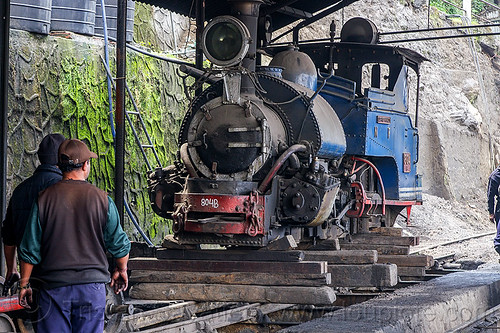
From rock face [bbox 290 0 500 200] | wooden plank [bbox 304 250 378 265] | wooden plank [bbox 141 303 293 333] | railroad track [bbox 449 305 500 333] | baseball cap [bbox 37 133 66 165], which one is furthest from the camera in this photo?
rock face [bbox 290 0 500 200]

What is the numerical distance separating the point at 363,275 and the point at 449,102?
2169 cm

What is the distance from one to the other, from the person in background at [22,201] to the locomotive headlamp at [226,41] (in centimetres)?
266

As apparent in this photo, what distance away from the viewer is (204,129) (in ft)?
26.6

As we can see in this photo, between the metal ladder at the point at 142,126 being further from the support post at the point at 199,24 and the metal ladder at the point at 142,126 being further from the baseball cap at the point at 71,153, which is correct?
the baseball cap at the point at 71,153

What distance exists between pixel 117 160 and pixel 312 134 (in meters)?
2.60

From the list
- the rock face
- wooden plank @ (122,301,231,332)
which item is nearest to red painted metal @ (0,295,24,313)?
wooden plank @ (122,301,231,332)

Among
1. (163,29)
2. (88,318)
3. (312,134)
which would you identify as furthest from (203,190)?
(163,29)

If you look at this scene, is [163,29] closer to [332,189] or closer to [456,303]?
[332,189]

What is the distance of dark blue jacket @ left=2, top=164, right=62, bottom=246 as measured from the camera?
5.70 meters

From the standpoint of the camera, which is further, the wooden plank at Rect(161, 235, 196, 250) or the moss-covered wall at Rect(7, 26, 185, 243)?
the moss-covered wall at Rect(7, 26, 185, 243)

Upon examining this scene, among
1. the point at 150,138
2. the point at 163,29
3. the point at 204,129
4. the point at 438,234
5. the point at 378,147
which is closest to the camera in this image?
the point at 204,129

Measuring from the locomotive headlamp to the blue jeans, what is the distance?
389cm

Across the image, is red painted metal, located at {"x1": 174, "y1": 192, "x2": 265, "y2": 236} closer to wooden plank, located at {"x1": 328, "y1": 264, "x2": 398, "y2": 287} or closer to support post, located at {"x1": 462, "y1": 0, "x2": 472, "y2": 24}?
wooden plank, located at {"x1": 328, "y1": 264, "x2": 398, "y2": 287}

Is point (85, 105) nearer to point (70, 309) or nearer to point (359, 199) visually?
point (359, 199)
